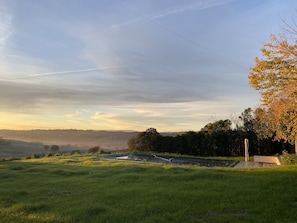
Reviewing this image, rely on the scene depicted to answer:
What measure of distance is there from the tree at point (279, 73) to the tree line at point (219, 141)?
8.99 m

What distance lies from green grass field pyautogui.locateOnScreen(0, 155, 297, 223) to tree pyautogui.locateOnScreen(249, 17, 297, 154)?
1.86 metres

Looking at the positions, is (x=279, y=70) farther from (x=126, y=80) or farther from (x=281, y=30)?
(x=126, y=80)

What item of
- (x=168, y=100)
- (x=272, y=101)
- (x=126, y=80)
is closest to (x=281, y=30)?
(x=272, y=101)

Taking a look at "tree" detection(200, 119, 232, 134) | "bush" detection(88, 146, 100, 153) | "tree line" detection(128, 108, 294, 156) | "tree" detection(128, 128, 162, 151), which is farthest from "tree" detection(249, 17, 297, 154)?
"bush" detection(88, 146, 100, 153)

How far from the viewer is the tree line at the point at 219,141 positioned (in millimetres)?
16891

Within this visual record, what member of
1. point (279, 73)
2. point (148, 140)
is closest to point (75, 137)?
point (148, 140)

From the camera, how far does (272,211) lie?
4328 mm

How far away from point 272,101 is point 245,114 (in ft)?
36.7

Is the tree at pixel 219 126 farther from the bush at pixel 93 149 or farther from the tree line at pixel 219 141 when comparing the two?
the bush at pixel 93 149

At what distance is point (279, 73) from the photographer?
23.8 feet

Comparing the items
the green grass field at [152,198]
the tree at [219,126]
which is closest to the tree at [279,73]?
the green grass field at [152,198]

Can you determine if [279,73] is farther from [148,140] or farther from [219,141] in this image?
[148,140]

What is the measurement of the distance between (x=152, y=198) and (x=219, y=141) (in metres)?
12.9

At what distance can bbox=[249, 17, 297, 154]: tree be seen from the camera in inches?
275
